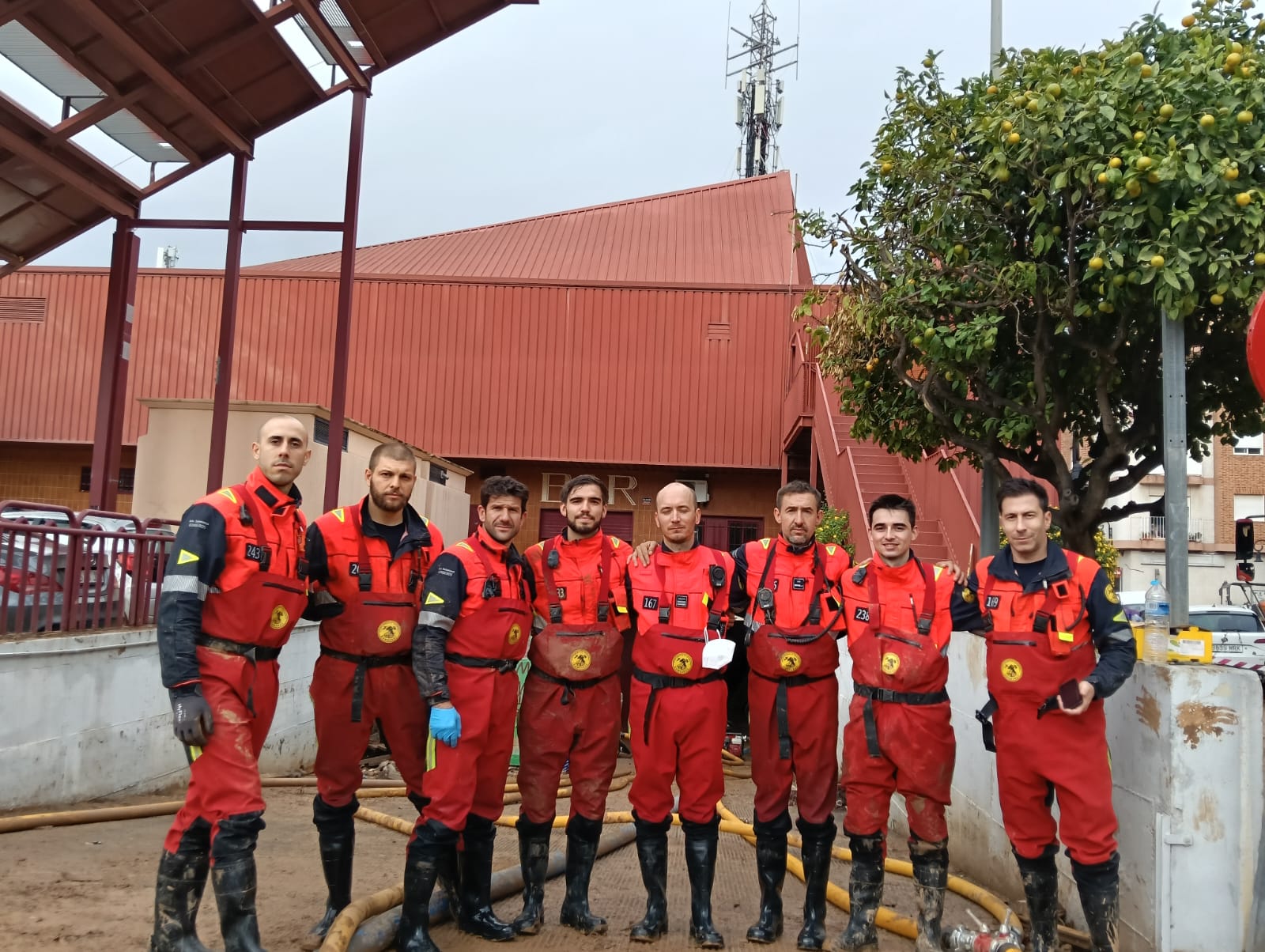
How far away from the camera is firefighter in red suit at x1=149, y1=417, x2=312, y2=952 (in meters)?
3.36

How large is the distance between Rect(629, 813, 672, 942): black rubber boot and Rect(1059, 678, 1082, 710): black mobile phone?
68.5 inches

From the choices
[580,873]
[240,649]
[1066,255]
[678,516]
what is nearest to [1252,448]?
[1066,255]

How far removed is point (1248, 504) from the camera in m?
31.1

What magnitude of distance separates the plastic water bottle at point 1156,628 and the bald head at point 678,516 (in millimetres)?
1896

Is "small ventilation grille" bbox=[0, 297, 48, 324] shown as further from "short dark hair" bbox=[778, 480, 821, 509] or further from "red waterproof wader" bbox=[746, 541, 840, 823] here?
"red waterproof wader" bbox=[746, 541, 840, 823]

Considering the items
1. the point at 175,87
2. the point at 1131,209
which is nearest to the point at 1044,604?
the point at 1131,209

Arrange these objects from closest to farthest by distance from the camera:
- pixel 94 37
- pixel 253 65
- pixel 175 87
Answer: pixel 94 37 < pixel 175 87 < pixel 253 65

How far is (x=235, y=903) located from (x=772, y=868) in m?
2.18

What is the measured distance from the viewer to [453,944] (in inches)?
157

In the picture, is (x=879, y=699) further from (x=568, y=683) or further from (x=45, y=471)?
(x=45, y=471)

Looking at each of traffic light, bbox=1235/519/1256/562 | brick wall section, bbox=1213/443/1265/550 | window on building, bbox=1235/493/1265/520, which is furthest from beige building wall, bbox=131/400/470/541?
window on building, bbox=1235/493/1265/520

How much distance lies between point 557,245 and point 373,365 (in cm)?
560

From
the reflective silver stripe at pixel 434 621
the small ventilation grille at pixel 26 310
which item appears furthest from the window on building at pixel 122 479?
the reflective silver stripe at pixel 434 621

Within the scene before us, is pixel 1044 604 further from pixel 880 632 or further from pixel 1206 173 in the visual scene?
pixel 1206 173
